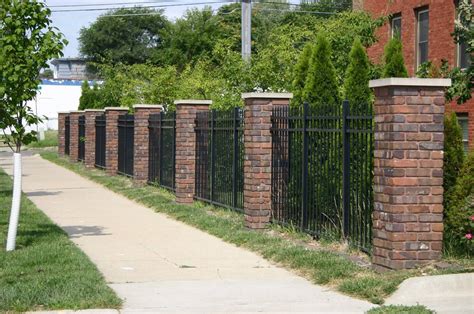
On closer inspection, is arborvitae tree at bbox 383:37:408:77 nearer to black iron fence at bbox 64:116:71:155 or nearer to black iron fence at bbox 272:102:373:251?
black iron fence at bbox 272:102:373:251

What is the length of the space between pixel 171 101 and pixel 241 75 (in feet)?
18.5

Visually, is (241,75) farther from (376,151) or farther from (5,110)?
(376,151)

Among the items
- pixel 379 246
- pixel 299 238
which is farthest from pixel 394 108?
pixel 299 238

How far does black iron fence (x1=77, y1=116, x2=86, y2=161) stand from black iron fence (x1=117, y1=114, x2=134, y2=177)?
21.4ft

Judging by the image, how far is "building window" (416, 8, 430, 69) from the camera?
23.1 metres

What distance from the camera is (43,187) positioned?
22.7 metres

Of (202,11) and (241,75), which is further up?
(202,11)

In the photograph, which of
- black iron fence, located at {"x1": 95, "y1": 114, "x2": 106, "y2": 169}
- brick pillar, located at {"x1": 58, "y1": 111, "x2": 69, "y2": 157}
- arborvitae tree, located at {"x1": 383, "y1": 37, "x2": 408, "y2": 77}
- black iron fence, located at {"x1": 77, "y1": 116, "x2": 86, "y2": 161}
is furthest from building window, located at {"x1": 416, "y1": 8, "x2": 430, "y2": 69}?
brick pillar, located at {"x1": 58, "y1": 111, "x2": 69, "y2": 157}

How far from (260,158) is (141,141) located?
365 inches

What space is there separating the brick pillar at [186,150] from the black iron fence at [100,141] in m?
10.7

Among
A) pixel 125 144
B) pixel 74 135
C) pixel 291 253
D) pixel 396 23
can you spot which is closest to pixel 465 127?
pixel 396 23

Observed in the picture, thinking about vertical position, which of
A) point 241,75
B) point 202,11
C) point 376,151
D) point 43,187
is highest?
point 202,11

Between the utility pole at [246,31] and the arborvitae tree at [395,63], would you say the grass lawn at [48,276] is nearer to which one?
the arborvitae tree at [395,63]

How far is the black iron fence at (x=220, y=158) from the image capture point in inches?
587
